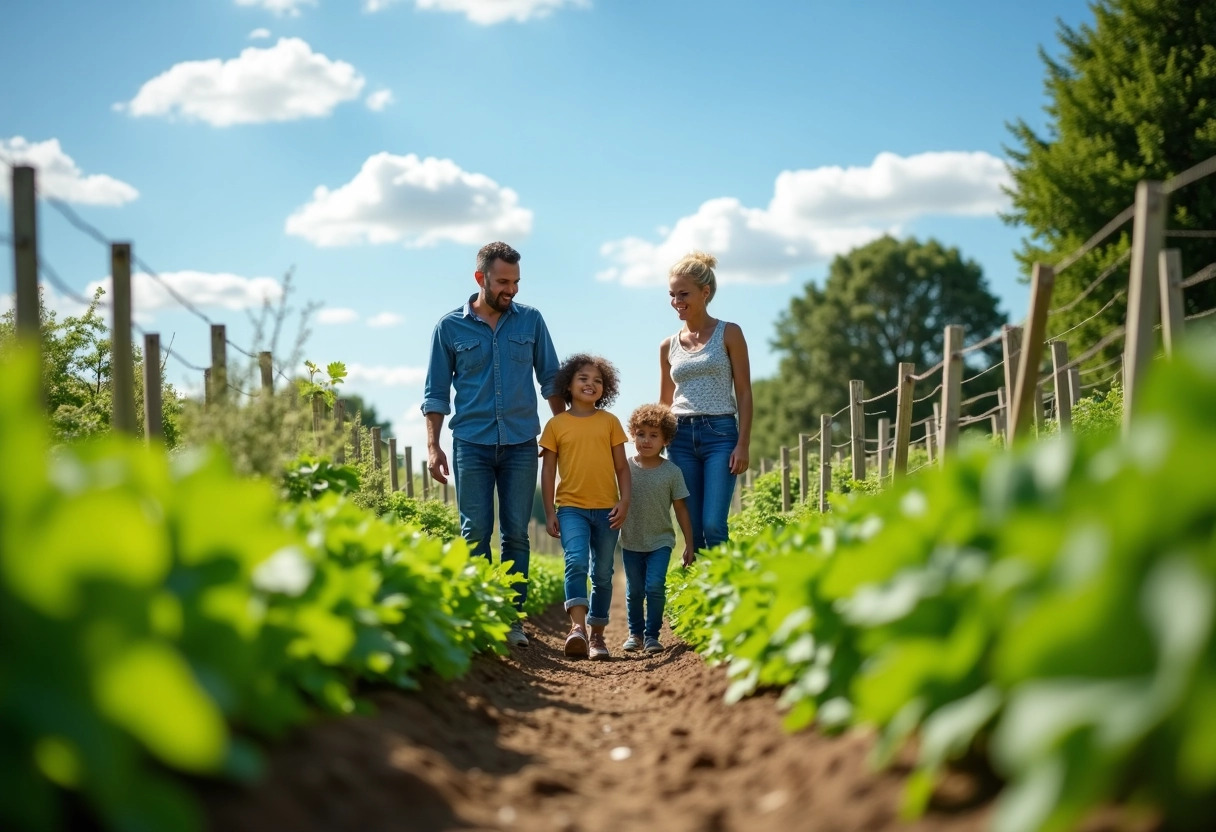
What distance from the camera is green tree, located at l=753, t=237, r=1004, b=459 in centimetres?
4259

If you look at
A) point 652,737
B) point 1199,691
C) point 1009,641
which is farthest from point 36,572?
point 652,737

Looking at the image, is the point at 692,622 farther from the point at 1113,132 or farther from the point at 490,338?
the point at 1113,132

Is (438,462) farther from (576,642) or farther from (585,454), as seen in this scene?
(576,642)

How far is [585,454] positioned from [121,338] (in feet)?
10.8

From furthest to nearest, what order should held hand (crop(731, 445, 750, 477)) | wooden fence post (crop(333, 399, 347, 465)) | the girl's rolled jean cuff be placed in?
wooden fence post (crop(333, 399, 347, 465)), the girl's rolled jean cuff, held hand (crop(731, 445, 750, 477))

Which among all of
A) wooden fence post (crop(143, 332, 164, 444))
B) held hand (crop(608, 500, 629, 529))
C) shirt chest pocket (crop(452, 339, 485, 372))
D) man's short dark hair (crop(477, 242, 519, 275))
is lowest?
held hand (crop(608, 500, 629, 529))

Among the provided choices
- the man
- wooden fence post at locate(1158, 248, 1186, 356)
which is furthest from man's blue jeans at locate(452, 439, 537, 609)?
wooden fence post at locate(1158, 248, 1186, 356)

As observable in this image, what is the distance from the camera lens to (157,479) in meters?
2.18

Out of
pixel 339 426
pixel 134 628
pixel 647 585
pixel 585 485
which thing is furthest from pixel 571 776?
pixel 339 426

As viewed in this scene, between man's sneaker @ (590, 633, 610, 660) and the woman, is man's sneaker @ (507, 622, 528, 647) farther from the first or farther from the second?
the woman

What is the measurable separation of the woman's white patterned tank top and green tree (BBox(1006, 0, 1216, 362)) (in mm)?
15612

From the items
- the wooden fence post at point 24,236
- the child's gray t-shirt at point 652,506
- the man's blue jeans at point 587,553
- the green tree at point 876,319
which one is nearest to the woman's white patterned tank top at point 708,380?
the child's gray t-shirt at point 652,506

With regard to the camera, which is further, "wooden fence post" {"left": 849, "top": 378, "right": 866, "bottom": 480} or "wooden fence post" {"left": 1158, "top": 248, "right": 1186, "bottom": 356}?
"wooden fence post" {"left": 849, "top": 378, "right": 866, "bottom": 480}

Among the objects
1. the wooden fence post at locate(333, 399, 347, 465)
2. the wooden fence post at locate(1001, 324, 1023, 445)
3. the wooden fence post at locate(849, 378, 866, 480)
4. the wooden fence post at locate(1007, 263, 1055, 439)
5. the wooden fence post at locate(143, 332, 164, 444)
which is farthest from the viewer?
the wooden fence post at locate(849, 378, 866, 480)
